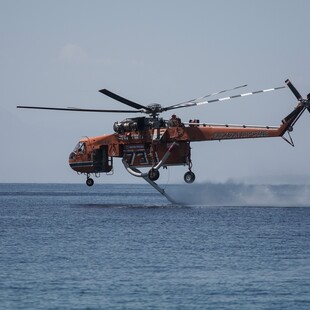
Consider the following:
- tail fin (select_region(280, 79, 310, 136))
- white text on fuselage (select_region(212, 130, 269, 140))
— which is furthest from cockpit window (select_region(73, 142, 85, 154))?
tail fin (select_region(280, 79, 310, 136))

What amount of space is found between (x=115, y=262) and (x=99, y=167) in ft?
110

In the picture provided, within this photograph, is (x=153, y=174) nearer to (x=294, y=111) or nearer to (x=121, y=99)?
(x=121, y=99)

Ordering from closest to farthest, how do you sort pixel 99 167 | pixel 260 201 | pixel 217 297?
1. pixel 217 297
2. pixel 99 167
3. pixel 260 201

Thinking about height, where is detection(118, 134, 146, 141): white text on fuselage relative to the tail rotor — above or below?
below

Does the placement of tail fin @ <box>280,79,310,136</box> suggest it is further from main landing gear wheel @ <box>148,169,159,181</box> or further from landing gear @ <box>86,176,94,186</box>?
landing gear @ <box>86,176,94,186</box>

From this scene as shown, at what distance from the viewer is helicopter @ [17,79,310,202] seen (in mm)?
65062

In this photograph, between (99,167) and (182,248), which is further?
(99,167)

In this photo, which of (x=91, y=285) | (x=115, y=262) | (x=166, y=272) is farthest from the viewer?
(x=115, y=262)

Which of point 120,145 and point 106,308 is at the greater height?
point 120,145

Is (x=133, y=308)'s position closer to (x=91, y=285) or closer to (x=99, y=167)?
(x=91, y=285)

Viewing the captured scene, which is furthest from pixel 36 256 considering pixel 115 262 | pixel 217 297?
pixel 217 297

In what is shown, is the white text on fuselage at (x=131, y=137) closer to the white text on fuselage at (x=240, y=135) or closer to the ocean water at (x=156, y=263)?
the white text on fuselage at (x=240, y=135)

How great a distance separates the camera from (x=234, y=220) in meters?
69.3

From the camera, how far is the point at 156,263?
41.6 m
